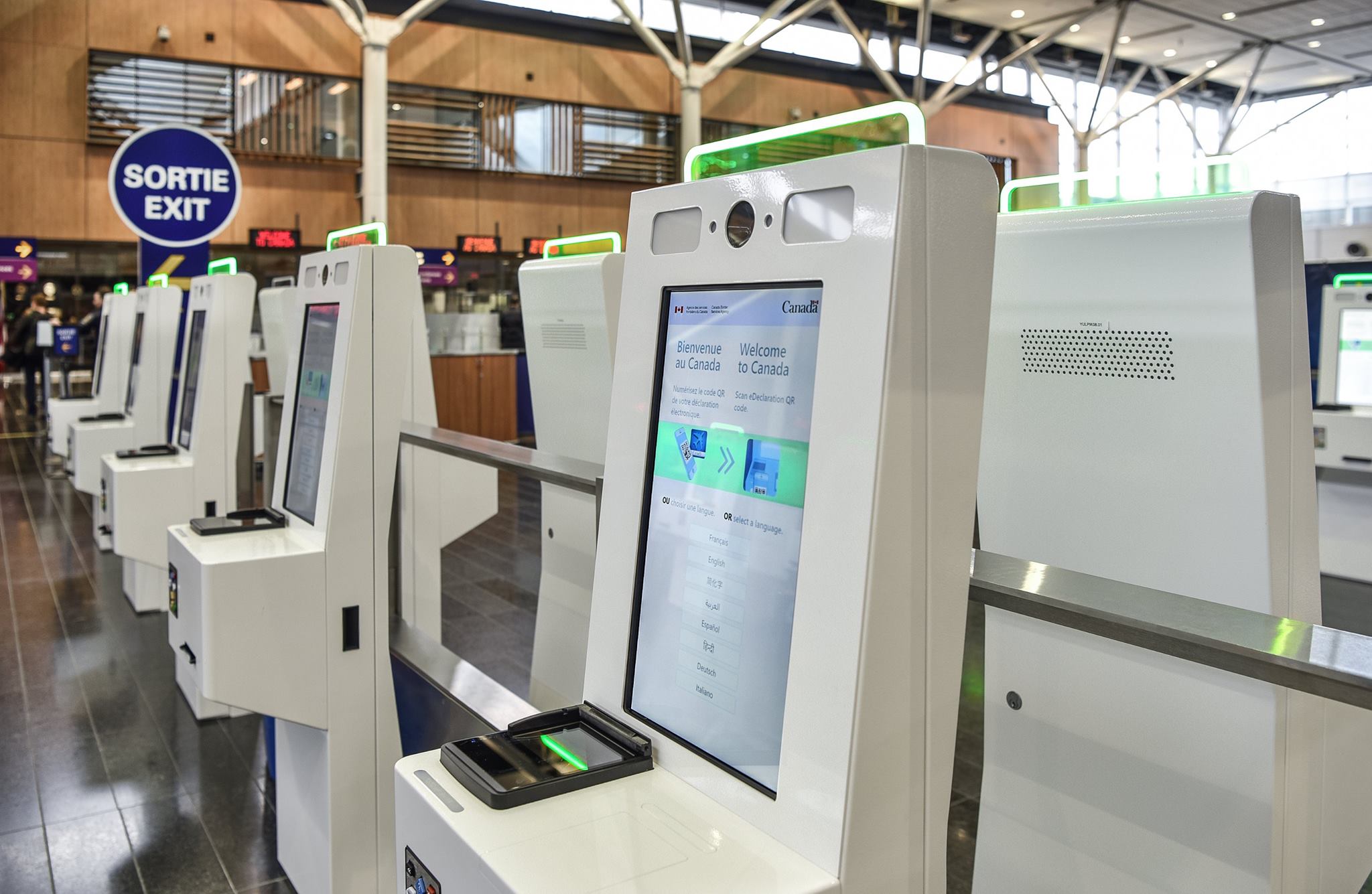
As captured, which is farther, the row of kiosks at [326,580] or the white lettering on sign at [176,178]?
the white lettering on sign at [176,178]

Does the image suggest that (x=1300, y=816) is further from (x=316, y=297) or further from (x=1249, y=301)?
(x=316, y=297)

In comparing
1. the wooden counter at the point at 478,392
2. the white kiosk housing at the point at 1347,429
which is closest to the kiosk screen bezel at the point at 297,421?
the white kiosk housing at the point at 1347,429

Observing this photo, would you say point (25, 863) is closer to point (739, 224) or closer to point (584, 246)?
point (584, 246)

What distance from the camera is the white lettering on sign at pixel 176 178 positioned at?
15.9 feet

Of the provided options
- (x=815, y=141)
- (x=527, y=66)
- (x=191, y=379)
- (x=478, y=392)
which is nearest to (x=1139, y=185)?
(x=815, y=141)

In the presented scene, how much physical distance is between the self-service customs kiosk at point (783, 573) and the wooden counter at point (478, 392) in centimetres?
1008

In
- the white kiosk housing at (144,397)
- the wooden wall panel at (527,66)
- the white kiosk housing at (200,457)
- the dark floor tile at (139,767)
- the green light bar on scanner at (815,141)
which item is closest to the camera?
the green light bar on scanner at (815,141)

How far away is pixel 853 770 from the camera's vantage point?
0.91m

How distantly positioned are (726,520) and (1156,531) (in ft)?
2.06

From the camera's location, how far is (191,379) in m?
4.61

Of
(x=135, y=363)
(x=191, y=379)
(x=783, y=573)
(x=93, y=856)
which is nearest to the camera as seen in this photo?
(x=783, y=573)

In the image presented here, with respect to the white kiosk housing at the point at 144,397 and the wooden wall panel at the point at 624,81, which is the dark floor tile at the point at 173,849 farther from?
the wooden wall panel at the point at 624,81

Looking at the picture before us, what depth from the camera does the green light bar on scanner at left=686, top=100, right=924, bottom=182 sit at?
0.93 m

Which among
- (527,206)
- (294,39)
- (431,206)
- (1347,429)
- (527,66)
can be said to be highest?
(527,66)
